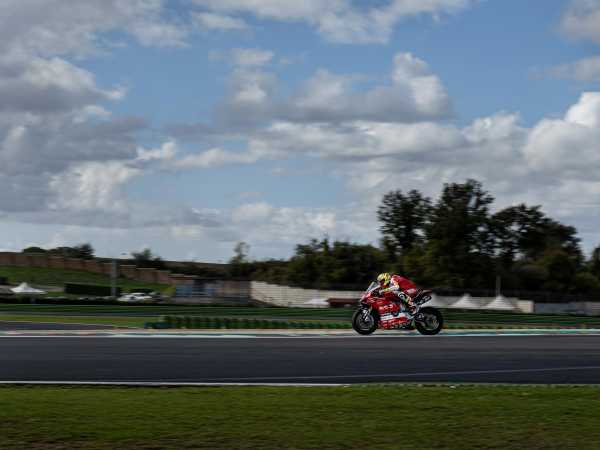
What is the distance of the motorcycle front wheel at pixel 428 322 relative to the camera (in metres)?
23.5

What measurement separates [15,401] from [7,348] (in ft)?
25.5

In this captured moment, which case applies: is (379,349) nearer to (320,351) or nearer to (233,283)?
(320,351)

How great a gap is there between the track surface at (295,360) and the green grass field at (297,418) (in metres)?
1.82

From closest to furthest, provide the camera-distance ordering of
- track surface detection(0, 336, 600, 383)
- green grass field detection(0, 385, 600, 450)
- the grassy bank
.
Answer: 1. green grass field detection(0, 385, 600, 450)
2. track surface detection(0, 336, 600, 383)
3. the grassy bank

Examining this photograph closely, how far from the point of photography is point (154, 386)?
1130cm

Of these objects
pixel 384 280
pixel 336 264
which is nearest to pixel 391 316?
pixel 384 280

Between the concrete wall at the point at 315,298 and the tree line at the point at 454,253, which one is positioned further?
the tree line at the point at 454,253

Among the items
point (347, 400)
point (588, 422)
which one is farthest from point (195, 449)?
point (588, 422)

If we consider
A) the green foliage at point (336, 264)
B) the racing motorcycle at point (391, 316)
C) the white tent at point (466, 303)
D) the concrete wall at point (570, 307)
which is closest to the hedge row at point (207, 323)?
the racing motorcycle at point (391, 316)

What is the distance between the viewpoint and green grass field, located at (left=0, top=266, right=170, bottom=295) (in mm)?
104312


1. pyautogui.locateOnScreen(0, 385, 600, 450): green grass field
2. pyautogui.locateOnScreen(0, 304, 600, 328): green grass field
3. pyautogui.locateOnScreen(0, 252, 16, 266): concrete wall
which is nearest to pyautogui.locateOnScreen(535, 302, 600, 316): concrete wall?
pyautogui.locateOnScreen(0, 304, 600, 328): green grass field

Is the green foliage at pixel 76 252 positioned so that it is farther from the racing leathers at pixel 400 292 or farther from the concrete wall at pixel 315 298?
the racing leathers at pixel 400 292

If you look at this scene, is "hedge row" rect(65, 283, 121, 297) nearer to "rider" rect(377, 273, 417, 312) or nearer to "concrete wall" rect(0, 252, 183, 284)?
"concrete wall" rect(0, 252, 183, 284)

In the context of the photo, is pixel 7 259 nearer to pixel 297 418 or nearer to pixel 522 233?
pixel 522 233
